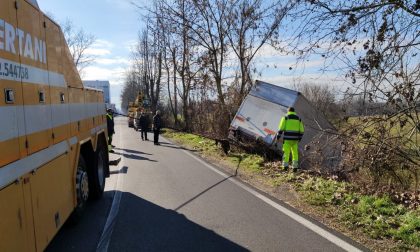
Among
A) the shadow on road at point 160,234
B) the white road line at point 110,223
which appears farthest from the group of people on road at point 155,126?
the shadow on road at point 160,234

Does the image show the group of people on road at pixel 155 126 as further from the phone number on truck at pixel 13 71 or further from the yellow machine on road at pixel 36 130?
the phone number on truck at pixel 13 71

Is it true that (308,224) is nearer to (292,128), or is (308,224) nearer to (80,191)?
(80,191)

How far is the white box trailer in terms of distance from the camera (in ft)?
50.5

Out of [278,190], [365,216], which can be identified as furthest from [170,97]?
[365,216]

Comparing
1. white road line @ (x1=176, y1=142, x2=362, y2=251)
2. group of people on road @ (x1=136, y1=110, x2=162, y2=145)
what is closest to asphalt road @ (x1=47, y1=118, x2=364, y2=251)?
white road line @ (x1=176, y1=142, x2=362, y2=251)

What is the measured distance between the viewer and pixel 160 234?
6.53 metres

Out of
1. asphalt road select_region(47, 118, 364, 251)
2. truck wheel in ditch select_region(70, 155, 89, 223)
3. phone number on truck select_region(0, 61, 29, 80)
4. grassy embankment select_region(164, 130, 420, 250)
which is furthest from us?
truck wheel in ditch select_region(70, 155, 89, 223)

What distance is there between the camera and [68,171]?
6059 millimetres

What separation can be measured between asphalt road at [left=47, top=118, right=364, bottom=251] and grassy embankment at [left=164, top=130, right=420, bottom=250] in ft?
1.85

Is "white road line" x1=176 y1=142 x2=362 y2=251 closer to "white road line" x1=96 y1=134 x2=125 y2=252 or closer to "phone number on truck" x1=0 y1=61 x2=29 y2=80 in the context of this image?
"white road line" x1=96 y1=134 x2=125 y2=252

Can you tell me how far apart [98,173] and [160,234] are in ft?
8.48

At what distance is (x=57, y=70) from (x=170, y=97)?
41179 millimetres

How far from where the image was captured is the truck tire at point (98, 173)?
27.3 feet

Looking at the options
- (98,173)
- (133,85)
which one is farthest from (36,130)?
(133,85)
